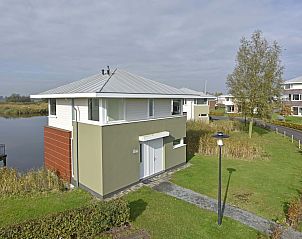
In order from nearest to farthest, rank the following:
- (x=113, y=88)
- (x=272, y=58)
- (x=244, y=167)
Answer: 1. (x=113, y=88)
2. (x=244, y=167)
3. (x=272, y=58)

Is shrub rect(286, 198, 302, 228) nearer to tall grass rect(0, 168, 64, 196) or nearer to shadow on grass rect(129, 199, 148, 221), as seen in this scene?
shadow on grass rect(129, 199, 148, 221)

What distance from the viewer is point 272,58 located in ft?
81.5

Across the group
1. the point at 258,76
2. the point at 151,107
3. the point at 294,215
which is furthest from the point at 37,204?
the point at 258,76

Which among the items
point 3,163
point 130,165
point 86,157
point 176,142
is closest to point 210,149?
point 176,142

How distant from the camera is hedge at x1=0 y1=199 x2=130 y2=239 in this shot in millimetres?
6169

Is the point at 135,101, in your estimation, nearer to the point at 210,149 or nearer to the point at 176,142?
the point at 176,142

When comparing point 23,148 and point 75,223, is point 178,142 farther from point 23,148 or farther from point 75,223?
point 23,148

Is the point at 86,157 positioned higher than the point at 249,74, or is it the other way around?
the point at 249,74

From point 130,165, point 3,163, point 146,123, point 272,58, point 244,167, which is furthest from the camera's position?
point 272,58

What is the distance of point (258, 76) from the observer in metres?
25.2

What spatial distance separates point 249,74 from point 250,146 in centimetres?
975

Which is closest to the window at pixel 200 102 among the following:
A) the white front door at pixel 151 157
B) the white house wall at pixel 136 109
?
the white front door at pixel 151 157

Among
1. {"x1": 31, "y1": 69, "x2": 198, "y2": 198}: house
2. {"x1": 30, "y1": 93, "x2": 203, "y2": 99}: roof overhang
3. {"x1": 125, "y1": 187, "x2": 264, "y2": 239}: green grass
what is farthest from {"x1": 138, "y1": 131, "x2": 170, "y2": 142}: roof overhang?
{"x1": 125, "y1": 187, "x2": 264, "y2": 239}: green grass

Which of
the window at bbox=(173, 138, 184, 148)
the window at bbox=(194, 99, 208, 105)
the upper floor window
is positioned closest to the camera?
the window at bbox=(173, 138, 184, 148)
